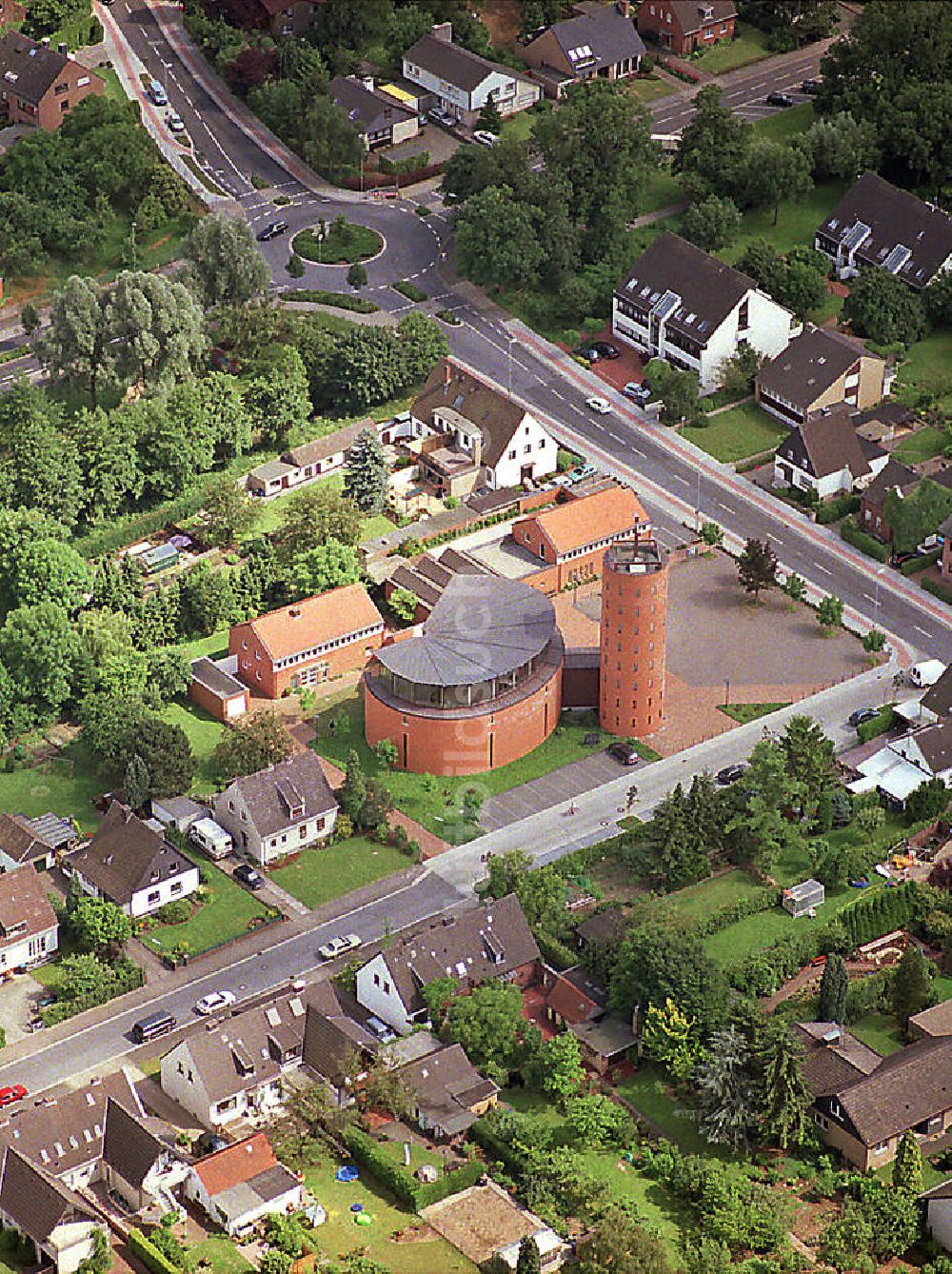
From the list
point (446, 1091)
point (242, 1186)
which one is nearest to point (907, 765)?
point (446, 1091)

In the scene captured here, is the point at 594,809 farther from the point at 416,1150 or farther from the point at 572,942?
the point at 416,1150

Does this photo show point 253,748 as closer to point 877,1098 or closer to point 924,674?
point 924,674

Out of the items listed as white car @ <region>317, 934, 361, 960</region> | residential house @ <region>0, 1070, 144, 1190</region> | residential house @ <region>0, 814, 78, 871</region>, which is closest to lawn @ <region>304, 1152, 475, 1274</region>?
residential house @ <region>0, 1070, 144, 1190</region>

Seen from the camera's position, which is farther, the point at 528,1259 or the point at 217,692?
the point at 217,692

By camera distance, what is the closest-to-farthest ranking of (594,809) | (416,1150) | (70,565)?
(416,1150) < (594,809) < (70,565)

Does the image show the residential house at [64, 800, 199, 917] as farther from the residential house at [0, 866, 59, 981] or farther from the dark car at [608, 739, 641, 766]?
the dark car at [608, 739, 641, 766]

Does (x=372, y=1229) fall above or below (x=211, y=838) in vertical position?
above

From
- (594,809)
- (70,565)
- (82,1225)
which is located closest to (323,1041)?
(82,1225)
